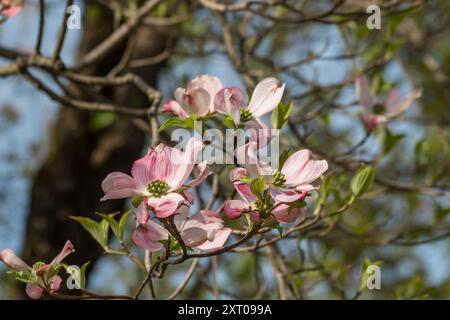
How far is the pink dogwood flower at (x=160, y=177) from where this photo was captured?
0.75m

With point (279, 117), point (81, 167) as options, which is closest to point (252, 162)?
A: point (279, 117)

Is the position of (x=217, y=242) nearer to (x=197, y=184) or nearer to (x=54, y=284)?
(x=197, y=184)

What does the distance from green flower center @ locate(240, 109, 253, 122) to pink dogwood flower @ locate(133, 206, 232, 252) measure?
0.48 ft

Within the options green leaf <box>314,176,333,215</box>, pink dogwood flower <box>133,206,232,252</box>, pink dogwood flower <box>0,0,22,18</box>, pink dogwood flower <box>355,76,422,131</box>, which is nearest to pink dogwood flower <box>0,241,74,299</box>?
pink dogwood flower <box>133,206,232,252</box>

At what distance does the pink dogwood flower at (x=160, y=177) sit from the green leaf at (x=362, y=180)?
1.06ft

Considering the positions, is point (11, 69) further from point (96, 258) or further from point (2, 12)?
point (96, 258)

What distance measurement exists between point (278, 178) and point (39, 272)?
0.32 meters

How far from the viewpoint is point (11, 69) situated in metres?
1.52

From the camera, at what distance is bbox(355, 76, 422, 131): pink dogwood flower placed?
138cm

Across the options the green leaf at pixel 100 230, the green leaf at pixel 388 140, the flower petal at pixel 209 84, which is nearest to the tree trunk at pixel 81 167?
the green leaf at pixel 388 140

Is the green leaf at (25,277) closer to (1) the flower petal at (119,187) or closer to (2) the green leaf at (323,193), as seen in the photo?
(1) the flower petal at (119,187)
